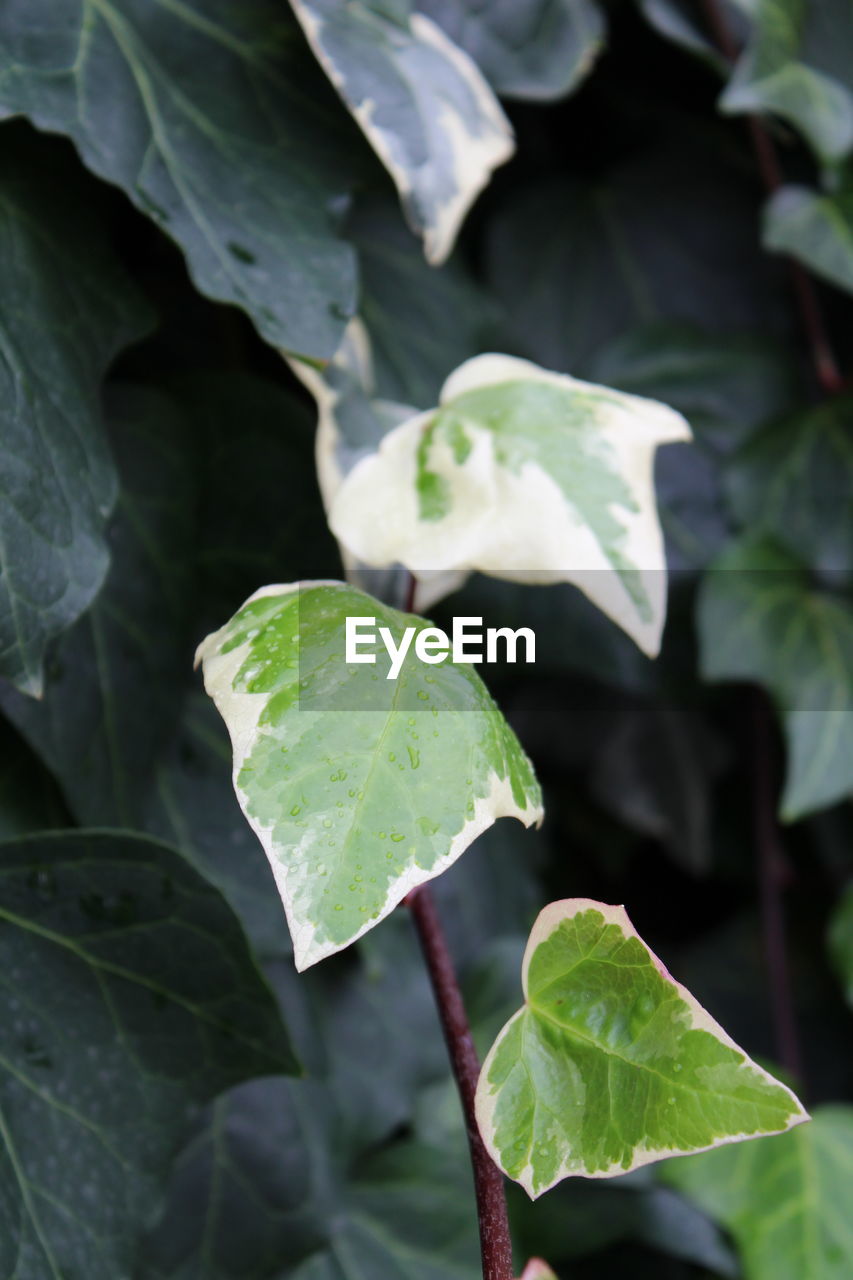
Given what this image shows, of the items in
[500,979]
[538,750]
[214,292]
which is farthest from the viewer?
[538,750]

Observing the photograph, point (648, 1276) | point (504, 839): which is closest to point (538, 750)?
point (504, 839)

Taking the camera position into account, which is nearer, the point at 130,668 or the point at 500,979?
the point at 130,668

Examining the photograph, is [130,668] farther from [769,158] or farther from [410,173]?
[769,158]

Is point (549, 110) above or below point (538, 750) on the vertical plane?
above

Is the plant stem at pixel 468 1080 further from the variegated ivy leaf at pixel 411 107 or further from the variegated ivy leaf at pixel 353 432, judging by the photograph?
the variegated ivy leaf at pixel 411 107

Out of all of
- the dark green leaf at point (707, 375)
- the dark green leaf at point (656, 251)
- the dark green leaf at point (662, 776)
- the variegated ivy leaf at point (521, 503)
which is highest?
the variegated ivy leaf at point (521, 503)

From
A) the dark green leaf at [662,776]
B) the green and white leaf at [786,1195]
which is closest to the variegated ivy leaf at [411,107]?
the dark green leaf at [662,776]

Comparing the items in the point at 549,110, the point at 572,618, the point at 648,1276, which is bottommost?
the point at 648,1276

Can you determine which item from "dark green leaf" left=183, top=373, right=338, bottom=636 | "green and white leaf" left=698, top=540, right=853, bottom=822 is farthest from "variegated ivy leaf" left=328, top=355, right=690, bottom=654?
"green and white leaf" left=698, top=540, right=853, bottom=822
